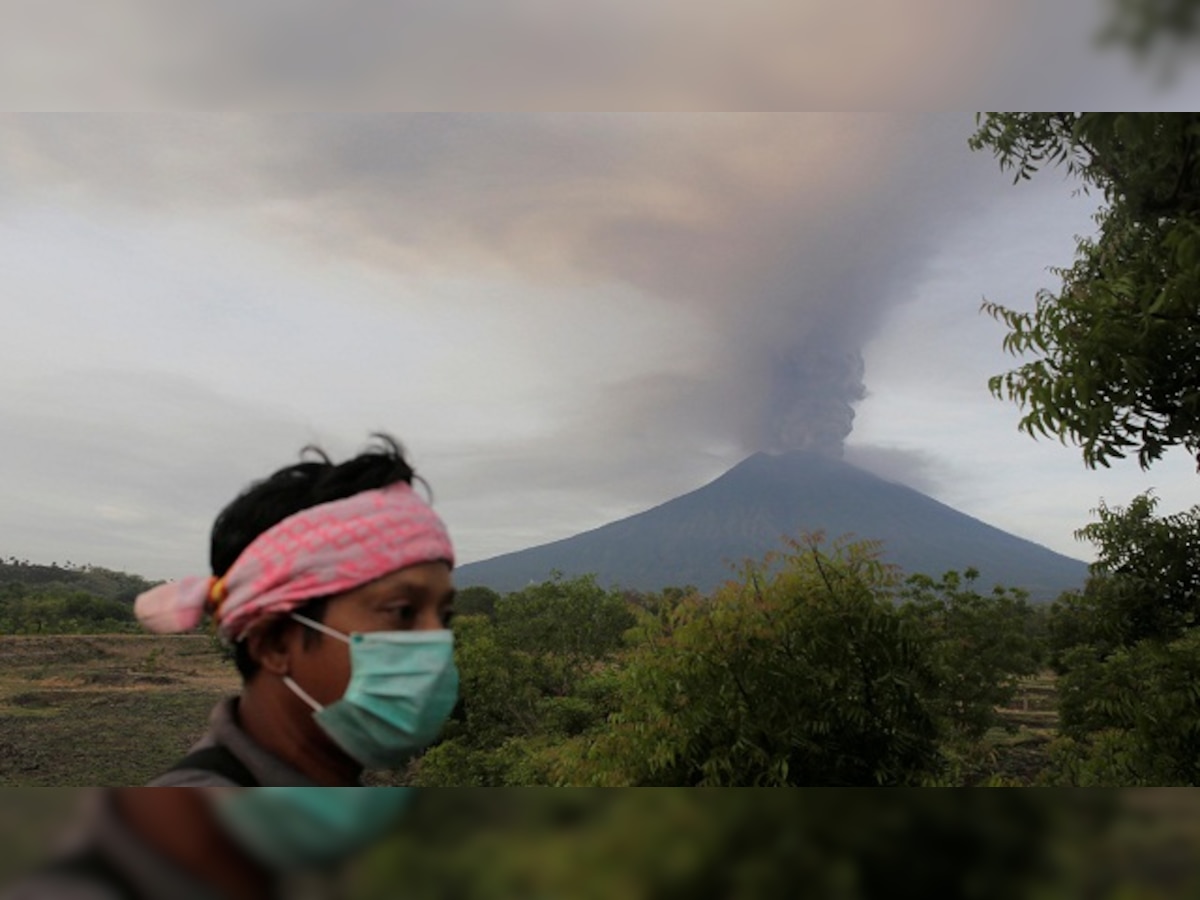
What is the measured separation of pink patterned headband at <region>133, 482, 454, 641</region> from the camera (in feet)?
4.68

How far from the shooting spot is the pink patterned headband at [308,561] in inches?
56.1

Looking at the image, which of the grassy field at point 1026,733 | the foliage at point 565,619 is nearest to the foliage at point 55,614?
the foliage at point 565,619

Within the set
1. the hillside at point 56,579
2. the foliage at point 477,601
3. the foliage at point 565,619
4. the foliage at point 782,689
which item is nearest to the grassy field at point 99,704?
the hillside at point 56,579

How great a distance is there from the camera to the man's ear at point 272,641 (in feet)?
4.68

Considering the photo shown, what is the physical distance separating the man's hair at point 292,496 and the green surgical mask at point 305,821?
0.90 metres

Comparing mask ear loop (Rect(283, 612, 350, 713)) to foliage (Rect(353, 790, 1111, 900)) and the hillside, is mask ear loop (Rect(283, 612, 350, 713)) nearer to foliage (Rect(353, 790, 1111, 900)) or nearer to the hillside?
foliage (Rect(353, 790, 1111, 900))

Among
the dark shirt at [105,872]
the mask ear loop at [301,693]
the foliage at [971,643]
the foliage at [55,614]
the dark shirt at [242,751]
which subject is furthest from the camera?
the foliage at [55,614]

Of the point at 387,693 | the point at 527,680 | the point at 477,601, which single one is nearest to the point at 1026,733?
the point at 527,680

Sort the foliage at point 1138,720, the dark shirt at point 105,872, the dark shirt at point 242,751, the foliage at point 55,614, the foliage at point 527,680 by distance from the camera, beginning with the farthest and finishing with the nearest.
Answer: the foliage at point 527,680, the foliage at point 55,614, the foliage at point 1138,720, the dark shirt at point 242,751, the dark shirt at point 105,872

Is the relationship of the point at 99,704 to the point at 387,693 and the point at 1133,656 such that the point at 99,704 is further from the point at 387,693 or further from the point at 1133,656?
the point at 1133,656

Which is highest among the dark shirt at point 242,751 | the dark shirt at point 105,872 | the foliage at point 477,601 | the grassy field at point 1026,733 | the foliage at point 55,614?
the foliage at point 477,601

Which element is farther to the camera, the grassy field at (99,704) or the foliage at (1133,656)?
the grassy field at (99,704)

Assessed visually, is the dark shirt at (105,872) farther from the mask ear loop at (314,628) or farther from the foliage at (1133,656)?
the foliage at (1133,656)

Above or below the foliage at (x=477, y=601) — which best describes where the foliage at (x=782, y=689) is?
below
